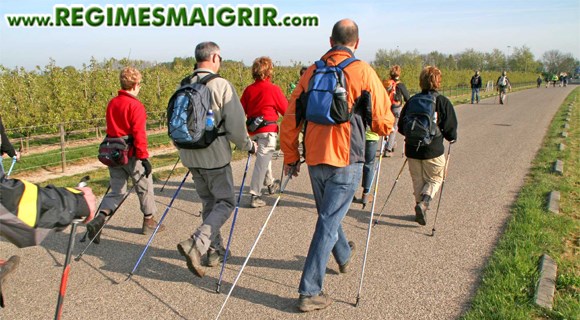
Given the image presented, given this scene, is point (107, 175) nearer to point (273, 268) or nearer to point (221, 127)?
point (221, 127)

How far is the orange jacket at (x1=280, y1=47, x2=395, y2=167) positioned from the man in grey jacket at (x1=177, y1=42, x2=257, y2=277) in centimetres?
Result: 74

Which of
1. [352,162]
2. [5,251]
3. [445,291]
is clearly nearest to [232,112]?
[352,162]

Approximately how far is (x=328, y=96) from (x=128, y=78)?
2545 mm

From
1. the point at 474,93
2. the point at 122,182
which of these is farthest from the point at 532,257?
the point at 474,93

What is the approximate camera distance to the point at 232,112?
4.06 meters

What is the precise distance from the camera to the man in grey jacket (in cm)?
401

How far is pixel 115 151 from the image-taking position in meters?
4.80

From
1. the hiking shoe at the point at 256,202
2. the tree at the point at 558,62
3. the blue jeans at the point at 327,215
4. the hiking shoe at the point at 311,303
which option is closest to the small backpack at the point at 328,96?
the blue jeans at the point at 327,215

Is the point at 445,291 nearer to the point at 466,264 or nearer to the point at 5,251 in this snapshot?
the point at 466,264

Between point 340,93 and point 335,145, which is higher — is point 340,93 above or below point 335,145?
above

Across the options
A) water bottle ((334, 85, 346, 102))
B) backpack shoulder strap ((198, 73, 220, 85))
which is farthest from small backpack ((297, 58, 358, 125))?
backpack shoulder strap ((198, 73, 220, 85))

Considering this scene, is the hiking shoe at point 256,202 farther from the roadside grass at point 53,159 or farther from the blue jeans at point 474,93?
the blue jeans at point 474,93

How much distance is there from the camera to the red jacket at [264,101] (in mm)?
6031

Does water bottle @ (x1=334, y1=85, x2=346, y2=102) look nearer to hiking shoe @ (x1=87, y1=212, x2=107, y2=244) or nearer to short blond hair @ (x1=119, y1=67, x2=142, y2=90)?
short blond hair @ (x1=119, y1=67, x2=142, y2=90)
